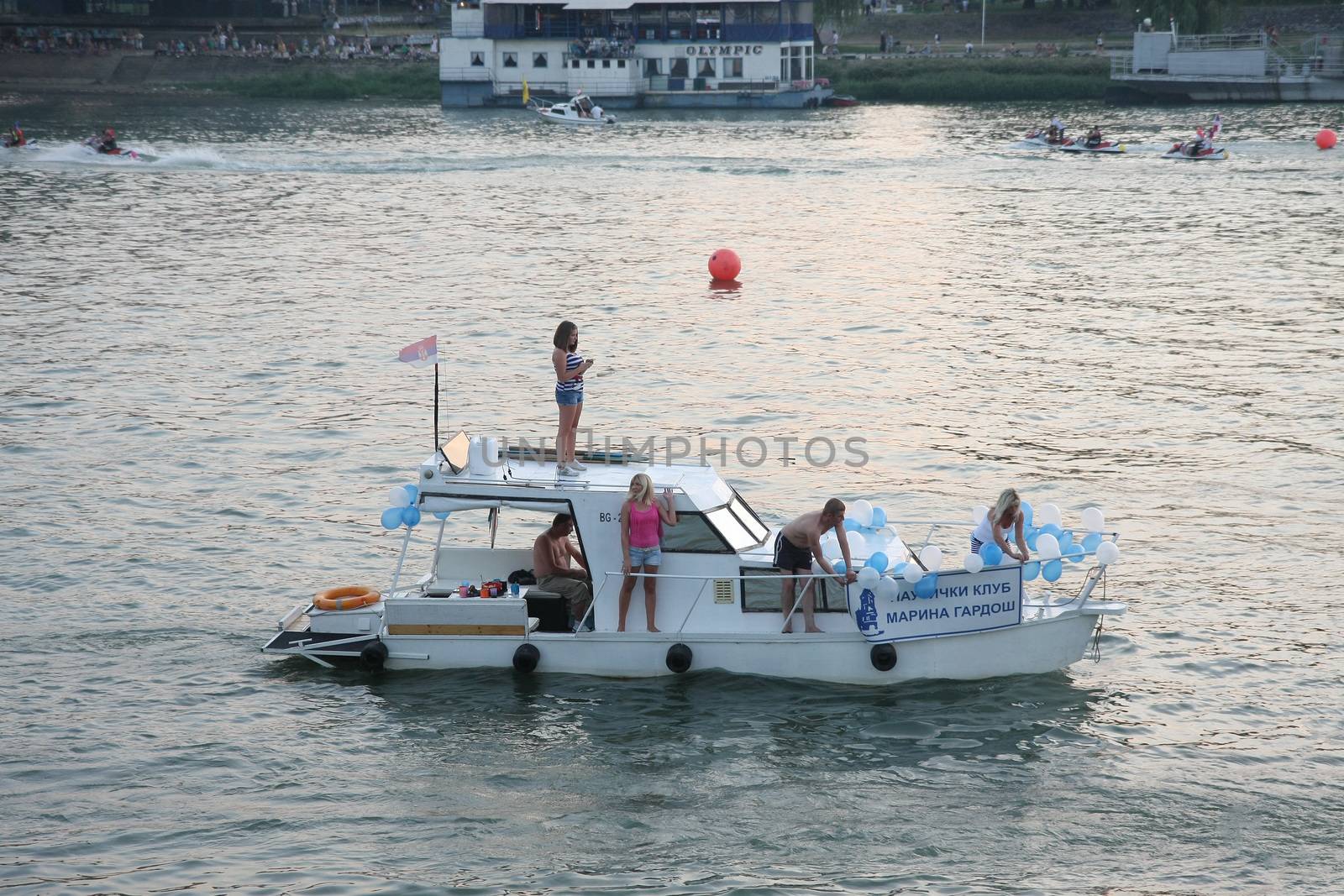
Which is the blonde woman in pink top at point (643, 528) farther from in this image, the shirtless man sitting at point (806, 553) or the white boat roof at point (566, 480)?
the shirtless man sitting at point (806, 553)

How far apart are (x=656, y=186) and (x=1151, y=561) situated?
146 feet

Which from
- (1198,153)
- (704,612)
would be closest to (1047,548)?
(704,612)

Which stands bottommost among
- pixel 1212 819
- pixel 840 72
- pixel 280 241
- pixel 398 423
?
pixel 1212 819

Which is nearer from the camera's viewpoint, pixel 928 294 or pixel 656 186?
pixel 928 294

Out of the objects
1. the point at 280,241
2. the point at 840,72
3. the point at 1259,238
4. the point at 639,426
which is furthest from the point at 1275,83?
the point at 639,426

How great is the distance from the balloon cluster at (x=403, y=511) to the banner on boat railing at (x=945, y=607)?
518 centimetres

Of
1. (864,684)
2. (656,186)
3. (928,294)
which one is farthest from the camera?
(656,186)

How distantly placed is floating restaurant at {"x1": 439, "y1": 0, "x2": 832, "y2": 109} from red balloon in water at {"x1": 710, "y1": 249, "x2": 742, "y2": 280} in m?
56.4

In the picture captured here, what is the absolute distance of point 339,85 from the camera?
106 m

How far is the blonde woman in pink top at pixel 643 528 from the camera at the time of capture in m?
16.6

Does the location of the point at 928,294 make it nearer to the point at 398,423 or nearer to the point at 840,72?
the point at 398,423

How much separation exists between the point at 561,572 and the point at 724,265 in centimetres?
2651

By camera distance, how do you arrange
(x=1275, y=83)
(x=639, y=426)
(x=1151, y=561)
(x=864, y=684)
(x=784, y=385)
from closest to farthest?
(x=864, y=684)
(x=1151, y=561)
(x=639, y=426)
(x=784, y=385)
(x=1275, y=83)

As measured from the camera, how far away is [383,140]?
79.4 m
